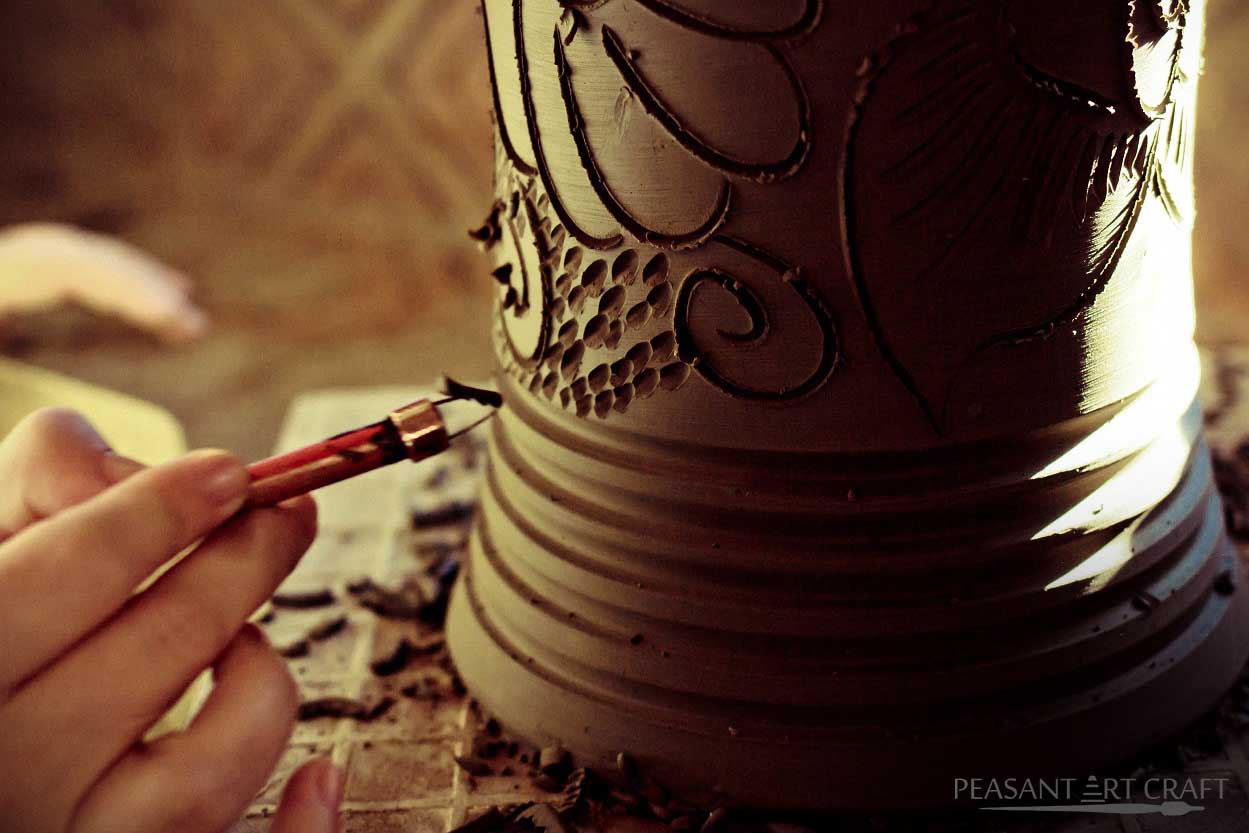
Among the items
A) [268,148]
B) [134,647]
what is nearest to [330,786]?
[134,647]

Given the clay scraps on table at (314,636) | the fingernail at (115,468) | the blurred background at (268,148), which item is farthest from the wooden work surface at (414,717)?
the blurred background at (268,148)

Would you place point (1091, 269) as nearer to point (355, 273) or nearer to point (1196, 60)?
point (1196, 60)

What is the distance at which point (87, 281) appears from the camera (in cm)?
183

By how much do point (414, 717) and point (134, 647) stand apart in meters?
0.48

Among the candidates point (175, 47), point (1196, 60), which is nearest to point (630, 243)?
point (1196, 60)

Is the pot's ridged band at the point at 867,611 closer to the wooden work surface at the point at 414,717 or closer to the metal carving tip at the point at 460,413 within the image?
the wooden work surface at the point at 414,717

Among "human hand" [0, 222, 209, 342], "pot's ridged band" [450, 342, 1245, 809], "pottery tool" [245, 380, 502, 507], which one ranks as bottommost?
"pot's ridged band" [450, 342, 1245, 809]

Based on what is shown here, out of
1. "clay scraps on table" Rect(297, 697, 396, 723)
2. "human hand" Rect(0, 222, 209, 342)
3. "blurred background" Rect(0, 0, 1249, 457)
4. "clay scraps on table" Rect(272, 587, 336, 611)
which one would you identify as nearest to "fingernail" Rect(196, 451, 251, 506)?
"clay scraps on table" Rect(297, 697, 396, 723)

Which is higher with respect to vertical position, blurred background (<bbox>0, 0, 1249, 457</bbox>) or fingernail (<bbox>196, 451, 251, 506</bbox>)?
blurred background (<bbox>0, 0, 1249, 457</bbox>)

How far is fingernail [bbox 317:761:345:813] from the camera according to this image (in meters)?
0.92

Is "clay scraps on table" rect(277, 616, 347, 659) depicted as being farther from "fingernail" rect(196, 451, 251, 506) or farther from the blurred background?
the blurred background

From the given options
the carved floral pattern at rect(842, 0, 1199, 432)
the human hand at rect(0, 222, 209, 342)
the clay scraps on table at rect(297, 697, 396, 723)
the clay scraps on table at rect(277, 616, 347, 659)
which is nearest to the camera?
the carved floral pattern at rect(842, 0, 1199, 432)

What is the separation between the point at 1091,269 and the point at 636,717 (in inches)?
20.9

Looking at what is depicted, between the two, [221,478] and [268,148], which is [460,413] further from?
[268,148]
